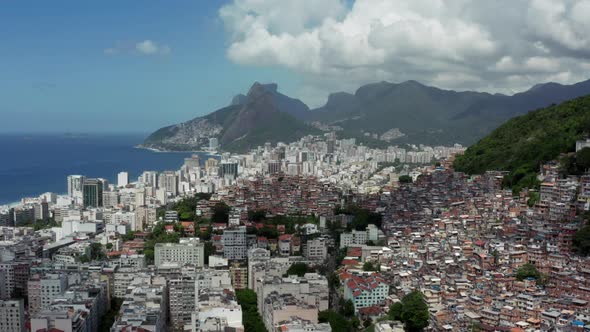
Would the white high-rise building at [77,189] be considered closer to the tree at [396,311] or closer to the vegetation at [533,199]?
the tree at [396,311]

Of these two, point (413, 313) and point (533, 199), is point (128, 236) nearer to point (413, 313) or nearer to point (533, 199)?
point (413, 313)

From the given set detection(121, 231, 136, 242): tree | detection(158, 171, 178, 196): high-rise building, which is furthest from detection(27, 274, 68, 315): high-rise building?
detection(158, 171, 178, 196): high-rise building

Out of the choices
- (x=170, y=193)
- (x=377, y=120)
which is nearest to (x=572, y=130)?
(x=170, y=193)

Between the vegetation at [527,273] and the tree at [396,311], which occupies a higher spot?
the vegetation at [527,273]

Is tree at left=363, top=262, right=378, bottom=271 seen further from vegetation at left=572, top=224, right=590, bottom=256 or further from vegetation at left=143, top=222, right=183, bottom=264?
vegetation at left=143, top=222, right=183, bottom=264

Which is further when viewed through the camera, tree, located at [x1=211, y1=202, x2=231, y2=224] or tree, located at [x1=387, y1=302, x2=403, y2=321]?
tree, located at [x1=211, y1=202, x2=231, y2=224]

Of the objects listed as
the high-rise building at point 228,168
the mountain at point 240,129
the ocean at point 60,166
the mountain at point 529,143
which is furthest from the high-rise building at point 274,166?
the mountain at point 240,129

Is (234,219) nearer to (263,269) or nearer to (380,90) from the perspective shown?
(263,269)
